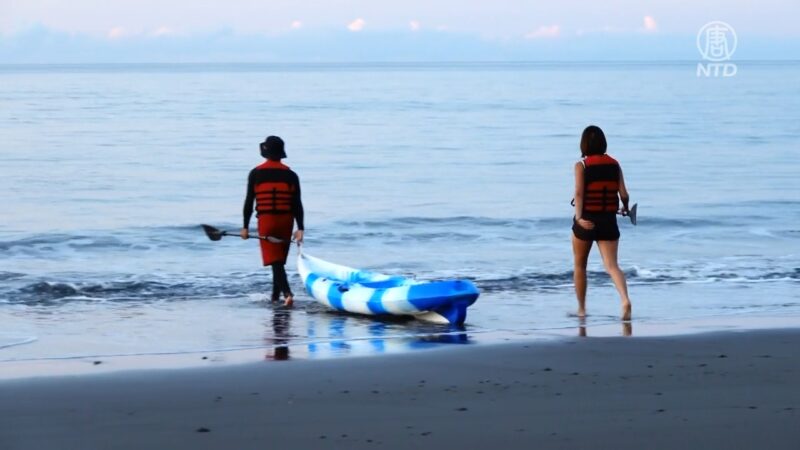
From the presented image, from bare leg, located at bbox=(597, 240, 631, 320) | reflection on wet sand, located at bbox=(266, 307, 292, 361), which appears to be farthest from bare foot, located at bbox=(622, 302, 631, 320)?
reflection on wet sand, located at bbox=(266, 307, 292, 361)

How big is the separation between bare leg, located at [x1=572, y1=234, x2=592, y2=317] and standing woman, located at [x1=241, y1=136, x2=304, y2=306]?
243 centimetres

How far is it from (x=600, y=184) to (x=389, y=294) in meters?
1.89

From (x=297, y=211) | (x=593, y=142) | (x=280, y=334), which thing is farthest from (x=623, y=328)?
(x=297, y=211)

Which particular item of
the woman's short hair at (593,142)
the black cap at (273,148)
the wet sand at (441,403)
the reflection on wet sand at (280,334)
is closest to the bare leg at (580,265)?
the woman's short hair at (593,142)

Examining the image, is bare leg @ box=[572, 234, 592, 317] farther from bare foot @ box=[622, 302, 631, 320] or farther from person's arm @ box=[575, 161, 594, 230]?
bare foot @ box=[622, 302, 631, 320]

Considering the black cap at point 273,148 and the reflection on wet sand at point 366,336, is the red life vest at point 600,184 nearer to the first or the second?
the reflection on wet sand at point 366,336

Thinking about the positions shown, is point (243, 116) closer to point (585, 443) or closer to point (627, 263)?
point (627, 263)

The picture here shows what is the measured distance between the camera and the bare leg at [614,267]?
9969 mm

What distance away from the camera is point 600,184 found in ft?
32.2

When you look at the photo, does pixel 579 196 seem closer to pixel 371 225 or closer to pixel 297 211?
pixel 297 211

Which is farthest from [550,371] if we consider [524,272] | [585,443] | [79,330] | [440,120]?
[440,120]

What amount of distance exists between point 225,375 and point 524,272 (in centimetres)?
728

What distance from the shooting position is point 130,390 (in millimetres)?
6957

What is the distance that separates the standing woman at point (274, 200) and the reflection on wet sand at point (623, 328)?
258cm
